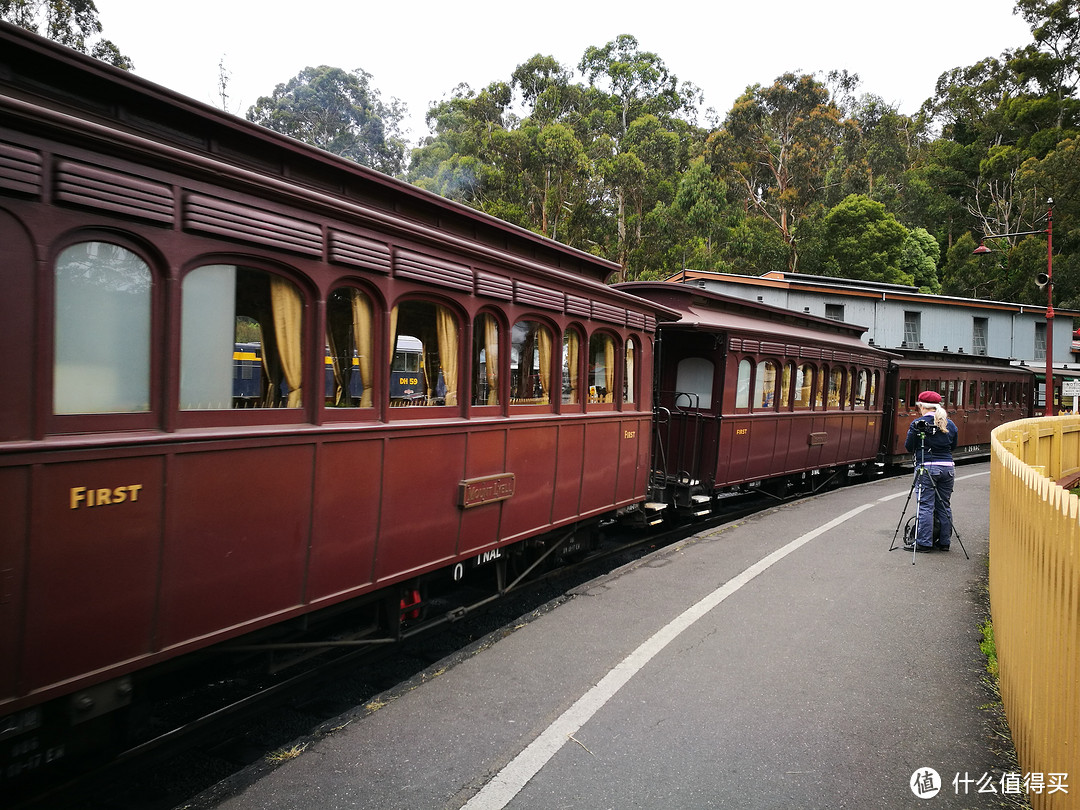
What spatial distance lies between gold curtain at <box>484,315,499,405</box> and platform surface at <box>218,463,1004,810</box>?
187cm

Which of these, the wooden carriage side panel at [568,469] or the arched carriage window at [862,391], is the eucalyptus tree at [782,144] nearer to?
the arched carriage window at [862,391]

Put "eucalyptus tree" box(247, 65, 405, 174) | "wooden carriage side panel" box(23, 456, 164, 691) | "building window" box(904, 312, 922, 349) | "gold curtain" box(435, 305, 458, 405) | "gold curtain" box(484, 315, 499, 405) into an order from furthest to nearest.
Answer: "eucalyptus tree" box(247, 65, 405, 174) < "building window" box(904, 312, 922, 349) < "gold curtain" box(484, 315, 499, 405) < "gold curtain" box(435, 305, 458, 405) < "wooden carriage side panel" box(23, 456, 164, 691)

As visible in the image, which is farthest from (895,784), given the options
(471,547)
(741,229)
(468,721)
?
(741,229)

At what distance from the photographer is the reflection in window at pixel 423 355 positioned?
4797 millimetres

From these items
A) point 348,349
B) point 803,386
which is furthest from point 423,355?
point 803,386

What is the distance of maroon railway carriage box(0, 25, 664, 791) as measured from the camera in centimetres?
285

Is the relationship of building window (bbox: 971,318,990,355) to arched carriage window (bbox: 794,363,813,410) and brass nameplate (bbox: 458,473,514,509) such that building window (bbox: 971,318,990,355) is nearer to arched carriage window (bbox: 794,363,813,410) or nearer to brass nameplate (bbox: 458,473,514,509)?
arched carriage window (bbox: 794,363,813,410)

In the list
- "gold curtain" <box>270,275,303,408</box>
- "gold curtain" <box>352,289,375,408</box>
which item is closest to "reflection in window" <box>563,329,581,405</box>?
"gold curtain" <box>352,289,375,408</box>

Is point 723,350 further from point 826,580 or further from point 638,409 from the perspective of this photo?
point 826,580

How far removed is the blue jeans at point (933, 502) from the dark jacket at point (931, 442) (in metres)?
0.18

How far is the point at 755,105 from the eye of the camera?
49.9m

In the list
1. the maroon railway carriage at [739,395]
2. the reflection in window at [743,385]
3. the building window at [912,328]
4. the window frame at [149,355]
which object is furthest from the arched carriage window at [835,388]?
the building window at [912,328]

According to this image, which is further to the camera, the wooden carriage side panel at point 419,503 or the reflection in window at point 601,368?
the reflection in window at point 601,368

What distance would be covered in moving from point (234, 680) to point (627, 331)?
A: 5.19 metres
